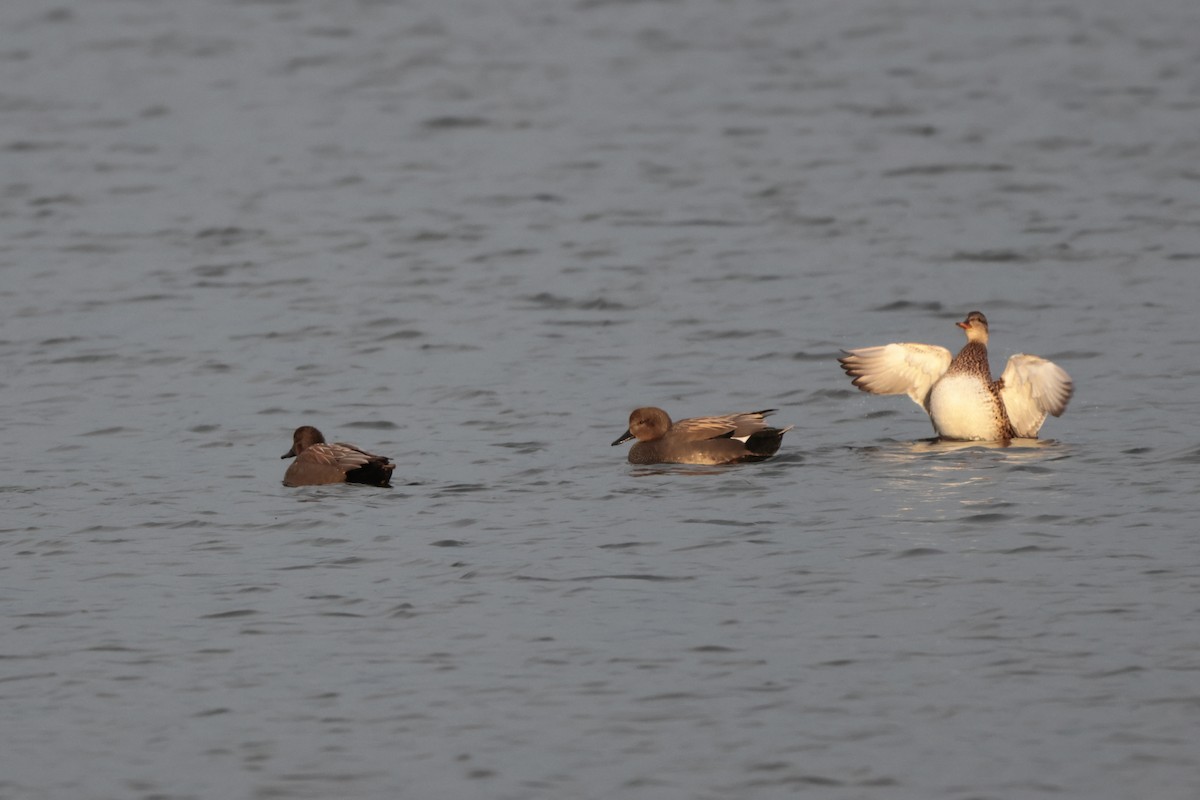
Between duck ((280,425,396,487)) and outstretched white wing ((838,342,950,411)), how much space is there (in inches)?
134

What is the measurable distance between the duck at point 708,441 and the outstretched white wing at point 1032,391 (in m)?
1.57

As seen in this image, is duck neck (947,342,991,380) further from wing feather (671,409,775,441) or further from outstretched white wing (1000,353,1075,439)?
wing feather (671,409,775,441)

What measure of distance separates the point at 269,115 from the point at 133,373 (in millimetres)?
13442

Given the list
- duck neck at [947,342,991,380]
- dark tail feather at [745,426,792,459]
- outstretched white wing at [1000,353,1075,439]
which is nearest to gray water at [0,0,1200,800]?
dark tail feather at [745,426,792,459]

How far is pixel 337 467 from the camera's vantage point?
12.6 metres

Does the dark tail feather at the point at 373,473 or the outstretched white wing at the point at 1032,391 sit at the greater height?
the outstretched white wing at the point at 1032,391

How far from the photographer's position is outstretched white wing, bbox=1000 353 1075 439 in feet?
44.4

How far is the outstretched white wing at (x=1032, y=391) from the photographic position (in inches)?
533

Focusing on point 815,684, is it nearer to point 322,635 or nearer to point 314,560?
point 322,635

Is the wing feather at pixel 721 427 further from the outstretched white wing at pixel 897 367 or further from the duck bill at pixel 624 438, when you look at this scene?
the outstretched white wing at pixel 897 367

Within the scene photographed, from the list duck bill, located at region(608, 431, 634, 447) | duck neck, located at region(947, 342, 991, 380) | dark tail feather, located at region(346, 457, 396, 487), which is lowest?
dark tail feather, located at region(346, 457, 396, 487)

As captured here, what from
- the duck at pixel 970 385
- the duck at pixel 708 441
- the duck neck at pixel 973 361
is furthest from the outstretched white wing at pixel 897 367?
the duck at pixel 708 441

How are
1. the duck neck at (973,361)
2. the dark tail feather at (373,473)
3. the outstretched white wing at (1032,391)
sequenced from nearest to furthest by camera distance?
1. the dark tail feather at (373,473)
2. the outstretched white wing at (1032,391)
3. the duck neck at (973,361)

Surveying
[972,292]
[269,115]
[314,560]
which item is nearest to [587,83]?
[269,115]
